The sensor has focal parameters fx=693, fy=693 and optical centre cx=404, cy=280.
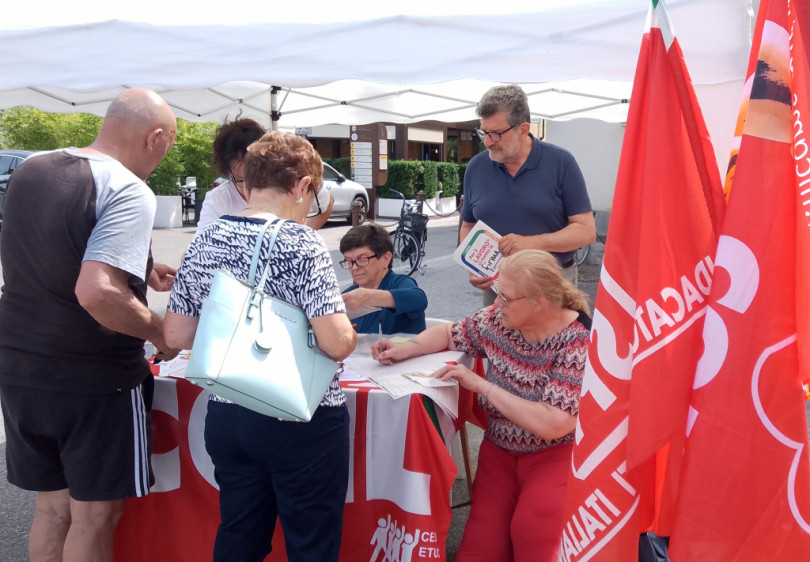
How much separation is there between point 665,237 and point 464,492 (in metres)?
2.30

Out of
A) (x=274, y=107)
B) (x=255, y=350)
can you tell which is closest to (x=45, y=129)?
(x=274, y=107)

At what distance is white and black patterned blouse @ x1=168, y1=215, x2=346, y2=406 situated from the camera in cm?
176

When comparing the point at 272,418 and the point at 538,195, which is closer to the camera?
the point at 272,418

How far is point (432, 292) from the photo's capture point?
28.3ft

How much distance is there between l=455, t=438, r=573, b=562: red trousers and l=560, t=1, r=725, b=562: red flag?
2.18ft

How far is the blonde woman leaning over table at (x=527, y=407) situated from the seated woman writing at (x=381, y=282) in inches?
22.4

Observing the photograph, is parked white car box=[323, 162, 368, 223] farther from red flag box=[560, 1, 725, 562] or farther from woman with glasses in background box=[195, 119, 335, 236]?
red flag box=[560, 1, 725, 562]

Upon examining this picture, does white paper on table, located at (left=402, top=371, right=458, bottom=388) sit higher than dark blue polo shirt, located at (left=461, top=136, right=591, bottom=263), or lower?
lower

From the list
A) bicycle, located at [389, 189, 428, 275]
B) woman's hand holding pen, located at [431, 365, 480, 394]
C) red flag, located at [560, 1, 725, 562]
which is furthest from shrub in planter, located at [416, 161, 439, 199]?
red flag, located at [560, 1, 725, 562]

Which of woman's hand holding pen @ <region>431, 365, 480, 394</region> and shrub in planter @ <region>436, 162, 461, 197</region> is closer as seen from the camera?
woman's hand holding pen @ <region>431, 365, 480, 394</region>

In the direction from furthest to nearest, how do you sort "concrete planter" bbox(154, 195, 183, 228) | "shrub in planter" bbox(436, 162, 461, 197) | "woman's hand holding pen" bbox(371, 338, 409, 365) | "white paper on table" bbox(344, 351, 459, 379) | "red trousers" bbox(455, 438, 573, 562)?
"shrub in planter" bbox(436, 162, 461, 197), "concrete planter" bbox(154, 195, 183, 228), "woman's hand holding pen" bbox(371, 338, 409, 365), "white paper on table" bbox(344, 351, 459, 379), "red trousers" bbox(455, 438, 573, 562)

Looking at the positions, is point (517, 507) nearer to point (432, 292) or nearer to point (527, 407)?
point (527, 407)

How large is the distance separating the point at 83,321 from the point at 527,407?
54.8 inches

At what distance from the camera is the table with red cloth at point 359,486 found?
230 cm
